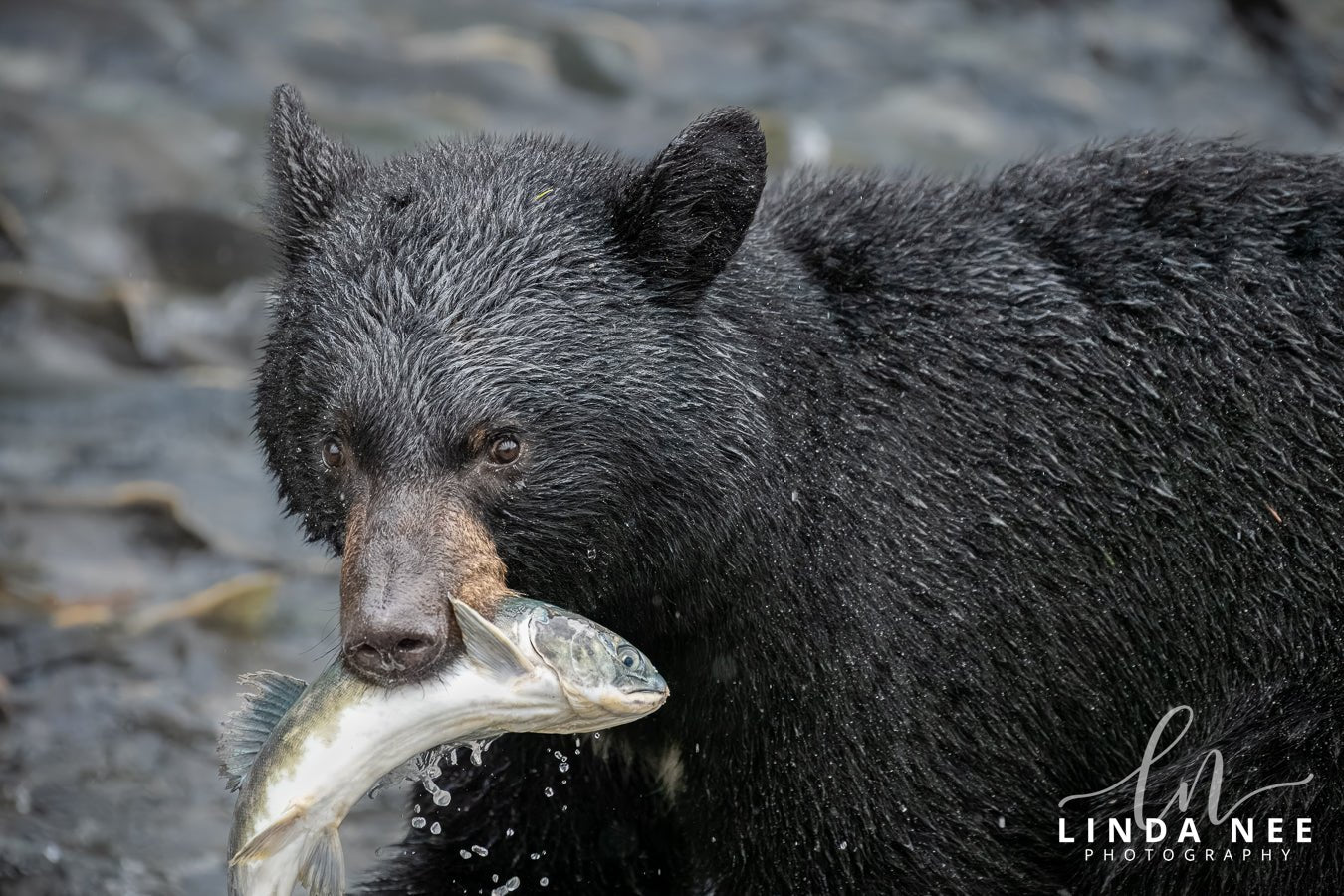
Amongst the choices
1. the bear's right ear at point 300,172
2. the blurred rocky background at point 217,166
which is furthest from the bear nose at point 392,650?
the blurred rocky background at point 217,166

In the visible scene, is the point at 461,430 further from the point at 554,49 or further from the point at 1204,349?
the point at 554,49

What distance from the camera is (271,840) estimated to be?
3.85 m

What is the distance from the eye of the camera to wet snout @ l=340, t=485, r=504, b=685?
12.6ft

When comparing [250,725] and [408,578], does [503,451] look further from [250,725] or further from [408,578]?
[250,725]

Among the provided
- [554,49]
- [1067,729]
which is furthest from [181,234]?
[1067,729]

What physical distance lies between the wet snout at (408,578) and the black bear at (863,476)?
0.18 feet

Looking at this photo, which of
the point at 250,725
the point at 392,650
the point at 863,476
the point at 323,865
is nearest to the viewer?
the point at 392,650

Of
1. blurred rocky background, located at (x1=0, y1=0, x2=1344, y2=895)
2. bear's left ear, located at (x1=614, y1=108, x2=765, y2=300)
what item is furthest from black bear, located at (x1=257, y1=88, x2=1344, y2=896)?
blurred rocky background, located at (x1=0, y1=0, x2=1344, y2=895)

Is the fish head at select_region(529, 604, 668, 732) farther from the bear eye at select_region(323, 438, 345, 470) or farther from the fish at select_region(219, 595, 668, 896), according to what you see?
the bear eye at select_region(323, 438, 345, 470)

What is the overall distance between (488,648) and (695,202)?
1.32 metres

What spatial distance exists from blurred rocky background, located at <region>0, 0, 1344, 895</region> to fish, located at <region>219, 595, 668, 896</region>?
8.72 ft

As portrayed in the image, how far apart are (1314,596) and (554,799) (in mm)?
2281

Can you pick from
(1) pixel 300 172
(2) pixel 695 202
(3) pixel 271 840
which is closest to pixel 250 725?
(3) pixel 271 840

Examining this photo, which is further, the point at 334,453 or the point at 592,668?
the point at 334,453
